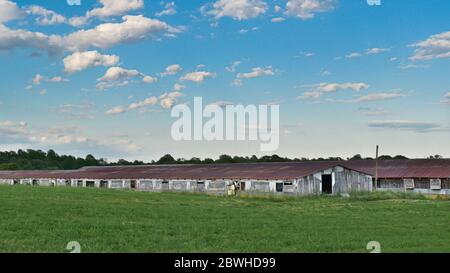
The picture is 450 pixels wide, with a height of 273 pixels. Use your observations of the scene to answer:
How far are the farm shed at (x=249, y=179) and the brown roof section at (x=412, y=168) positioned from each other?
17.3 ft

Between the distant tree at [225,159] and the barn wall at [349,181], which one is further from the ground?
the distant tree at [225,159]

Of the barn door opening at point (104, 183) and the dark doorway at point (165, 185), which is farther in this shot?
the barn door opening at point (104, 183)

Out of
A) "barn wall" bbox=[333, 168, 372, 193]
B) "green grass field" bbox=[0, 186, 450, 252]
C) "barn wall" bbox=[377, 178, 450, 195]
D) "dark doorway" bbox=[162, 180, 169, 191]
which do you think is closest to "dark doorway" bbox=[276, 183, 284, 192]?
"barn wall" bbox=[333, 168, 372, 193]

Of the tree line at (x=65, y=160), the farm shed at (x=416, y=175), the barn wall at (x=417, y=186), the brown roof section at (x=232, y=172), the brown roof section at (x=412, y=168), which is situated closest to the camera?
the brown roof section at (x=232, y=172)

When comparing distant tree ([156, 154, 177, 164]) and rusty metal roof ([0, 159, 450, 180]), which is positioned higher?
distant tree ([156, 154, 177, 164])

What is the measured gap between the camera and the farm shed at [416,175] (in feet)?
218

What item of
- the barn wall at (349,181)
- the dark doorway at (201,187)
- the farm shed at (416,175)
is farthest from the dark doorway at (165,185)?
the farm shed at (416,175)

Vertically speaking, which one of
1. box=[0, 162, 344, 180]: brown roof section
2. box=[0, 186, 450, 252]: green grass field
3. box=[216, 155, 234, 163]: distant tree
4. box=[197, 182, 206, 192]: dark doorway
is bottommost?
box=[0, 186, 450, 252]: green grass field

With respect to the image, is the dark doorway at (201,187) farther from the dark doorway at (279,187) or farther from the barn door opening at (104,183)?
the barn door opening at (104,183)

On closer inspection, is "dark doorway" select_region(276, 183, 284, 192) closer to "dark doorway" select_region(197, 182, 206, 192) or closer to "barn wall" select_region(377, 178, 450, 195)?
"dark doorway" select_region(197, 182, 206, 192)

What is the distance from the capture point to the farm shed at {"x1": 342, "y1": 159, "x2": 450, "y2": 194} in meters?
Answer: 66.4

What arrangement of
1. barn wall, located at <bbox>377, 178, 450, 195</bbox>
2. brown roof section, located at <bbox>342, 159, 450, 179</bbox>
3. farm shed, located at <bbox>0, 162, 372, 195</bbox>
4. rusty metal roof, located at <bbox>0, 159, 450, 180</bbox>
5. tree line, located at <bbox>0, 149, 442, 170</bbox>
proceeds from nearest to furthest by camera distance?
farm shed, located at <bbox>0, 162, 372, 195</bbox> < rusty metal roof, located at <bbox>0, 159, 450, 180</bbox> < barn wall, located at <bbox>377, 178, 450, 195</bbox> < brown roof section, located at <bbox>342, 159, 450, 179</bbox> < tree line, located at <bbox>0, 149, 442, 170</bbox>

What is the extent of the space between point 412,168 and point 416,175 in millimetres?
3747

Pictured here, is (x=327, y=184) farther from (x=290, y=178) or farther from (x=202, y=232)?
(x=202, y=232)
